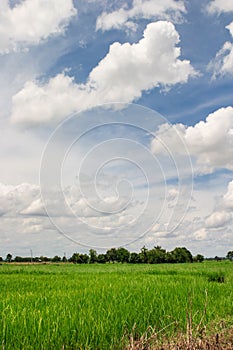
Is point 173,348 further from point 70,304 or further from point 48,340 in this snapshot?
point 70,304

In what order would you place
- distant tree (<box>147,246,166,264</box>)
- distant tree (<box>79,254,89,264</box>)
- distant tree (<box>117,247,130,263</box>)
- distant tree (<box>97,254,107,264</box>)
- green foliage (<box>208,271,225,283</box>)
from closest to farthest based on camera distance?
green foliage (<box>208,271,225,283</box>)
distant tree (<box>147,246,166,264</box>)
distant tree (<box>97,254,107,264</box>)
distant tree (<box>79,254,89,264</box>)
distant tree (<box>117,247,130,263</box>)

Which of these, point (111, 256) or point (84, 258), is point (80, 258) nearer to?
point (84, 258)

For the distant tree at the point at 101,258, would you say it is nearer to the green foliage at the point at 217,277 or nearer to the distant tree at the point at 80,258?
the distant tree at the point at 80,258

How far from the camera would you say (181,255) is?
90062mm

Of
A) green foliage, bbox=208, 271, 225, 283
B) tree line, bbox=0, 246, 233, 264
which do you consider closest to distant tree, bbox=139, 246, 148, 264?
tree line, bbox=0, 246, 233, 264

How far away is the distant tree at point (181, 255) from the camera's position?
89375mm

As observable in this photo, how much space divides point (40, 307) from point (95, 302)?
3.00 feet

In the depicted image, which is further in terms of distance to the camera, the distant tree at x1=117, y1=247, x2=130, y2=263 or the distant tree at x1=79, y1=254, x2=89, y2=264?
the distant tree at x1=117, y1=247, x2=130, y2=263

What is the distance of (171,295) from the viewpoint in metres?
7.39

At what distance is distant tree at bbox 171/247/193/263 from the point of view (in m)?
89.4

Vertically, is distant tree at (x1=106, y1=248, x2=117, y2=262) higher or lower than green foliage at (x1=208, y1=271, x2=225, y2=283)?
higher

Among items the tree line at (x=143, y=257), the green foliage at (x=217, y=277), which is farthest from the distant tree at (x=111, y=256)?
the green foliage at (x=217, y=277)

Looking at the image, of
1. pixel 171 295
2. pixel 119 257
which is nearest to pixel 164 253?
pixel 119 257

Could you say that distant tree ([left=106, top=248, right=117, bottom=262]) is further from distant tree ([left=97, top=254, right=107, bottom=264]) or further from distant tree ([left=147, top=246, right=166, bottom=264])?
distant tree ([left=147, top=246, right=166, bottom=264])
